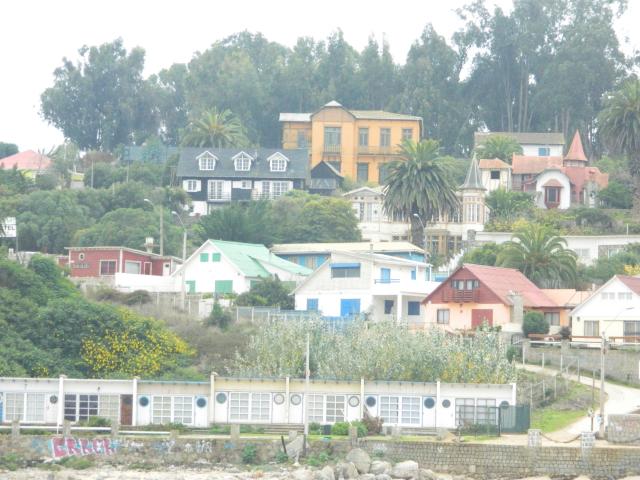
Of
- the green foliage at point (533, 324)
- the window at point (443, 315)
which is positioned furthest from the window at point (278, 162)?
the green foliage at point (533, 324)

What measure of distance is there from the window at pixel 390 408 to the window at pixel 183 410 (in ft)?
23.4

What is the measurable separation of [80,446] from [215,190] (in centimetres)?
6779

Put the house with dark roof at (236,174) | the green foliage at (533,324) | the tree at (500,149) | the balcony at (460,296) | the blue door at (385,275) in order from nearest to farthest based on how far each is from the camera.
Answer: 1. the green foliage at (533,324)
2. the balcony at (460,296)
3. the blue door at (385,275)
4. the house with dark roof at (236,174)
5. the tree at (500,149)

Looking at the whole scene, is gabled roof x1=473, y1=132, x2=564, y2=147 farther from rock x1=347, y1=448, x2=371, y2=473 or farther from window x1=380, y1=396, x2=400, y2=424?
rock x1=347, y1=448, x2=371, y2=473

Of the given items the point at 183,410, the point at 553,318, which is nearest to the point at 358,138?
the point at 553,318

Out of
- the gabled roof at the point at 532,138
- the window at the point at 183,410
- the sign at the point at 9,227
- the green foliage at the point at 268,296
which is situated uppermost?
the gabled roof at the point at 532,138

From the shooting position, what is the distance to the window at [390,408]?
67.7m

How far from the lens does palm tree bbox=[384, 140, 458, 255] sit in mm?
107000

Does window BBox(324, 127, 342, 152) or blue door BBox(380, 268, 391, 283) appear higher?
window BBox(324, 127, 342, 152)

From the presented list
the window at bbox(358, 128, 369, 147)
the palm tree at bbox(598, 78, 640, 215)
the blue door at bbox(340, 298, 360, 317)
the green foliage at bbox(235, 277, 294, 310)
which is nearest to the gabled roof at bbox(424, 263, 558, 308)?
the blue door at bbox(340, 298, 360, 317)

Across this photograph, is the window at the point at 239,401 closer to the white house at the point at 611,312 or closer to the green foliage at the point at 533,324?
the green foliage at the point at 533,324

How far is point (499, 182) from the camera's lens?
131000mm

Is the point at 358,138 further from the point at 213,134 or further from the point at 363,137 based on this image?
the point at 213,134

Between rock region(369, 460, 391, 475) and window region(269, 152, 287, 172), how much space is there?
72949mm
